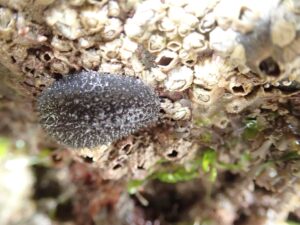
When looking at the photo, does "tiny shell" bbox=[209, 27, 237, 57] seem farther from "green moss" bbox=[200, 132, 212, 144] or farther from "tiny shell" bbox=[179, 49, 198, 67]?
"green moss" bbox=[200, 132, 212, 144]

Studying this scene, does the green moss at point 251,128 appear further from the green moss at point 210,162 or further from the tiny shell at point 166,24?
the tiny shell at point 166,24

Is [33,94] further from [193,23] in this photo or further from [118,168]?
[193,23]

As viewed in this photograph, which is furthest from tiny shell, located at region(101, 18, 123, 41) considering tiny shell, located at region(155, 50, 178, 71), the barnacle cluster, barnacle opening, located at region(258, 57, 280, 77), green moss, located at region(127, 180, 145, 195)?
green moss, located at region(127, 180, 145, 195)

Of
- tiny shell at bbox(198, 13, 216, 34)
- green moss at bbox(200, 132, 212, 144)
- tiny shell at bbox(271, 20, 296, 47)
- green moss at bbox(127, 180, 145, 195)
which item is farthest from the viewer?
green moss at bbox(127, 180, 145, 195)

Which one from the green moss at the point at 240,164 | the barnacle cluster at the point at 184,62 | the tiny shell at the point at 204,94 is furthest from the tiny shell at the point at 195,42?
the green moss at the point at 240,164

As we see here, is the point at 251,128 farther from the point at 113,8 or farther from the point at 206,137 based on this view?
the point at 113,8

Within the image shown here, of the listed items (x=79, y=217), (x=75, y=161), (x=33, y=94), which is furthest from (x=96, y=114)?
(x=79, y=217)

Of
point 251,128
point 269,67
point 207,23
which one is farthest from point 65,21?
point 251,128
